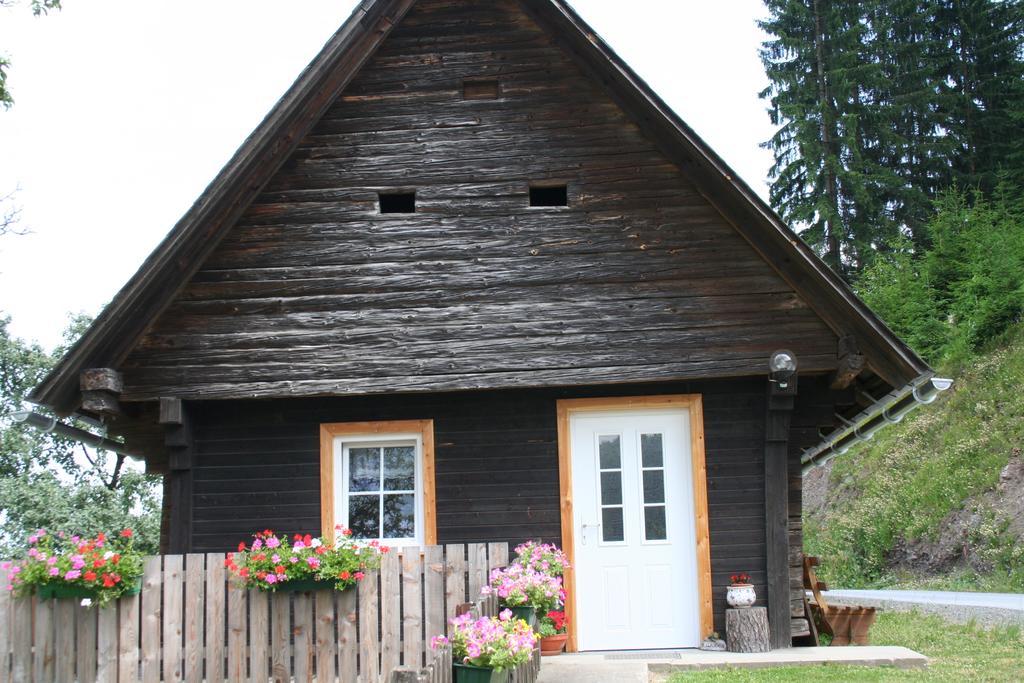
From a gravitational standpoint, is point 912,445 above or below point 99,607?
above

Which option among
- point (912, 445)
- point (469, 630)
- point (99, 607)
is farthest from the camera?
point (912, 445)

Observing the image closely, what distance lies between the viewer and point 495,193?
400 inches

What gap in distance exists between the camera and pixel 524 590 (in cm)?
778

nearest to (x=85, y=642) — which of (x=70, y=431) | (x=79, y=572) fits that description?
(x=79, y=572)

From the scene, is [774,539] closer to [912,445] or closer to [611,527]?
[611,527]

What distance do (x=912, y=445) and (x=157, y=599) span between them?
2131 cm

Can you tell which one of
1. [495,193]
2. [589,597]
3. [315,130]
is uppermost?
[315,130]

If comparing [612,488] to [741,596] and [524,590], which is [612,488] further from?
[524,590]

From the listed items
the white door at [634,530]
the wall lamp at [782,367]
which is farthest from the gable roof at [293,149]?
the white door at [634,530]

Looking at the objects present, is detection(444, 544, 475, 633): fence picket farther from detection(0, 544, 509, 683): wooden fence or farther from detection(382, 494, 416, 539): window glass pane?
detection(382, 494, 416, 539): window glass pane

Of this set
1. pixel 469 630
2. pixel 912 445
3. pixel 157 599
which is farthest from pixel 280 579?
pixel 912 445

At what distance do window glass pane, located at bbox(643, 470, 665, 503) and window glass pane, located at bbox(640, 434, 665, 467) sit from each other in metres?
0.08

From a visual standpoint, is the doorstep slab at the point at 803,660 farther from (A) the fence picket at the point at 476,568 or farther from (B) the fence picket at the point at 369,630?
(B) the fence picket at the point at 369,630

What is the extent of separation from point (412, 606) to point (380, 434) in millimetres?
2998
